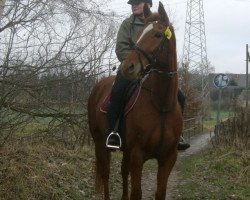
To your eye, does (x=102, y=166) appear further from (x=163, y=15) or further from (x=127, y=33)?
(x=163, y=15)

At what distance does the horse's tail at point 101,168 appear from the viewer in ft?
23.5

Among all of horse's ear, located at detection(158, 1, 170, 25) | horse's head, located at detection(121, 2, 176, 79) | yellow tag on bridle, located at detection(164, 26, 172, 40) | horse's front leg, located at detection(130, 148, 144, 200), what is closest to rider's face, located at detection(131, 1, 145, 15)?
horse's head, located at detection(121, 2, 176, 79)

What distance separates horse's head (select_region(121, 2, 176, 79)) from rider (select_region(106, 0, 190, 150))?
655mm

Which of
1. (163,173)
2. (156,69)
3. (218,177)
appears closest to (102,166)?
(163,173)

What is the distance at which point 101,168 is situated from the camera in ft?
23.9

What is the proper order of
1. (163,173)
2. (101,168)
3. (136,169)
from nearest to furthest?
(136,169) < (163,173) < (101,168)

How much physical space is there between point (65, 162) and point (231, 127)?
5.69 meters

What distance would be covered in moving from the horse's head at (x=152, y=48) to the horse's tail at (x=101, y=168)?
2.56m

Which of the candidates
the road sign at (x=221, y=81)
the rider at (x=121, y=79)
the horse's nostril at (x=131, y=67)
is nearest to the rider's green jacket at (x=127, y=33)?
the rider at (x=121, y=79)

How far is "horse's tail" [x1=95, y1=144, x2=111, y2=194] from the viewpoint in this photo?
7168 mm

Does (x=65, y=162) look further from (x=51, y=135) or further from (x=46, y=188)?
(x=46, y=188)

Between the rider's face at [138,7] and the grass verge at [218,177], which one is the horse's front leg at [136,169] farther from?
the grass verge at [218,177]

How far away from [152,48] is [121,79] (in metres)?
0.96

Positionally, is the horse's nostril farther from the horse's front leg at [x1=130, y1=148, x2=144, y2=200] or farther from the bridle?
the horse's front leg at [x1=130, y1=148, x2=144, y2=200]
